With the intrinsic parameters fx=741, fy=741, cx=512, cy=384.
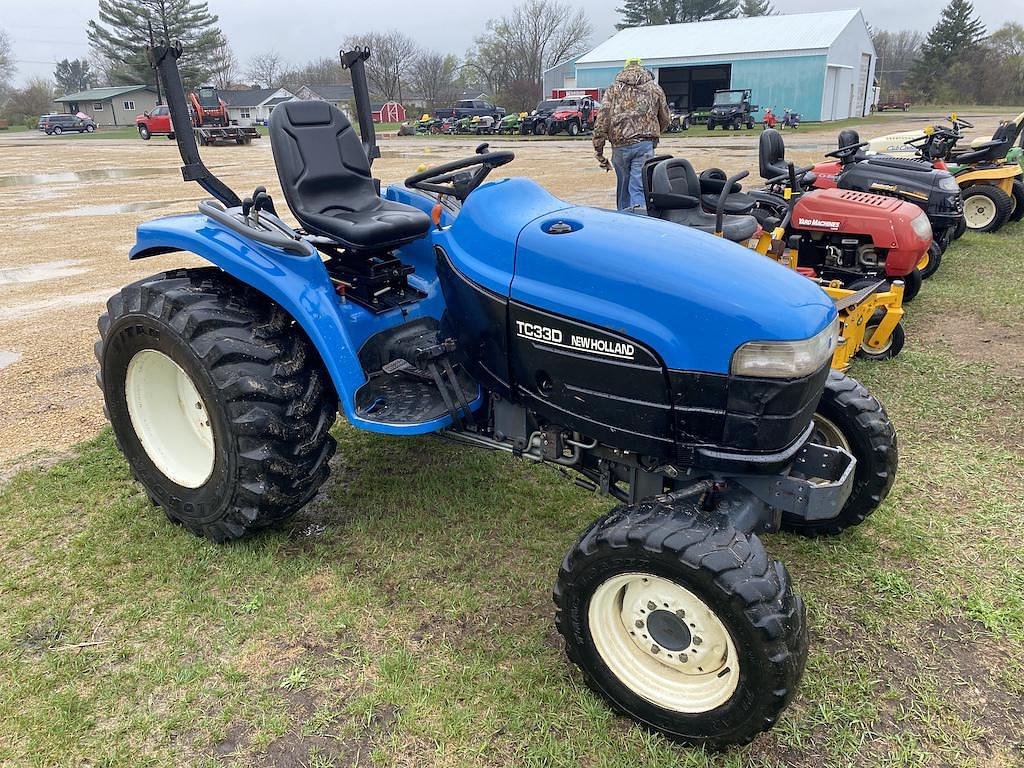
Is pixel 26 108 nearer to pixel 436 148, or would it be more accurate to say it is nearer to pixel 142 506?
pixel 436 148

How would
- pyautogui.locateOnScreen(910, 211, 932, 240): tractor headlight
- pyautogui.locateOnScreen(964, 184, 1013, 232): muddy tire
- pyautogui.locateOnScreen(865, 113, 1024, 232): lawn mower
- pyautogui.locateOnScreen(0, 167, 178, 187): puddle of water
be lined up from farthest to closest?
pyautogui.locateOnScreen(0, 167, 178, 187): puddle of water
pyautogui.locateOnScreen(964, 184, 1013, 232): muddy tire
pyautogui.locateOnScreen(865, 113, 1024, 232): lawn mower
pyautogui.locateOnScreen(910, 211, 932, 240): tractor headlight

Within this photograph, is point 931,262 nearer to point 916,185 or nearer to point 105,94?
point 916,185

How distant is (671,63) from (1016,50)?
26988mm

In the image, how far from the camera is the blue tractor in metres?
1.85

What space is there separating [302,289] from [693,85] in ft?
144

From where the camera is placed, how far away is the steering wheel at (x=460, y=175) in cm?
281

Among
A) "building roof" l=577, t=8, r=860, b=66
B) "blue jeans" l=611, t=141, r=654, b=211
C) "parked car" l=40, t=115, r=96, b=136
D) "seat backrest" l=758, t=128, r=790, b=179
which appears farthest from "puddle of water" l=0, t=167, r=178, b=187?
"parked car" l=40, t=115, r=96, b=136

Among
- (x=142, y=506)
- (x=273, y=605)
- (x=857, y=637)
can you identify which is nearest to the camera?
(x=857, y=637)

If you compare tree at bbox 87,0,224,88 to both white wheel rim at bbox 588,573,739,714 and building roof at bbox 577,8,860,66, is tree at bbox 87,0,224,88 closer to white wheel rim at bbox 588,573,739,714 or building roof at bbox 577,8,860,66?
building roof at bbox 577,8,860,66

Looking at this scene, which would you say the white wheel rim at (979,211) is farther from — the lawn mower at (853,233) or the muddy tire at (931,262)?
the lawn mower at (853,233)

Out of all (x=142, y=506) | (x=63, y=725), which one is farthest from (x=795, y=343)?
(x=142, y=506)

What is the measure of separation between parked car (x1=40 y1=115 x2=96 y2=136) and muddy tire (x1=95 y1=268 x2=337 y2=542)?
49326mm

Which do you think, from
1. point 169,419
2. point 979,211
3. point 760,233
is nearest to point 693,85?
point 979,211

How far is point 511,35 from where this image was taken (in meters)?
57.2
